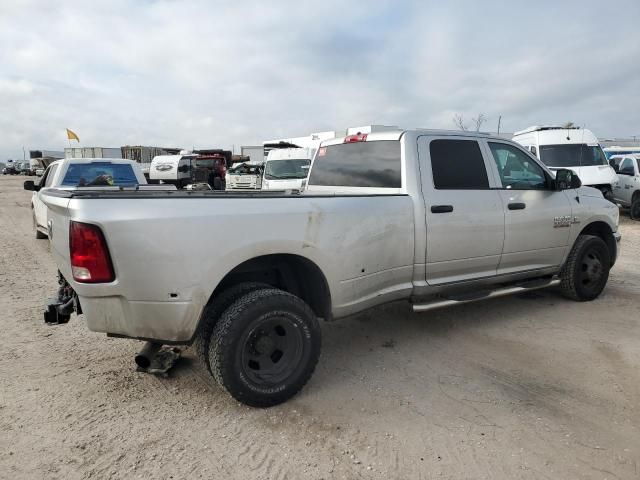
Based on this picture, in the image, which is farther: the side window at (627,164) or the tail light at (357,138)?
the side window at (627,164)

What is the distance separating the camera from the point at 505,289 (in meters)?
4.71

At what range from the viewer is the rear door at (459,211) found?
13.5ft

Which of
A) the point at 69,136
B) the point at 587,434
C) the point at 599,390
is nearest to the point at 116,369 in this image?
the point at 587,434

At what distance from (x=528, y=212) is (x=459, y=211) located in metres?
1.05

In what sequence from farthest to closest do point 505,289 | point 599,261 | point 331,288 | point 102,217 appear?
point 599,261, point 505,289, point 331,288, point 102,217

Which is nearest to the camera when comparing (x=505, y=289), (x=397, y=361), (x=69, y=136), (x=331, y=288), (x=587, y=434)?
(x=587, y=434)

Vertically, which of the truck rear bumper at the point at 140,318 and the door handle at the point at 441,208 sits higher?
the door handle at the point at 441,208

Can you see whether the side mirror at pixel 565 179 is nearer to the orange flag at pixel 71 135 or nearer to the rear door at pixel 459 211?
the rear door at pixel 459 211

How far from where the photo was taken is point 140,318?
2861 mm

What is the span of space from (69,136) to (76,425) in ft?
134

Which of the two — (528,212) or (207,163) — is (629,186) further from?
(207,163)

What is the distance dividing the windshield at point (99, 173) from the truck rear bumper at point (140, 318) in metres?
6.01

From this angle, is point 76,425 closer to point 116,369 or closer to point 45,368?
point 116,369

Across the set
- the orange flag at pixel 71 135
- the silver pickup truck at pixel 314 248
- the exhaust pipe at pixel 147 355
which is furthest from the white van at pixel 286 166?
the orange flag at pixel 71 135
